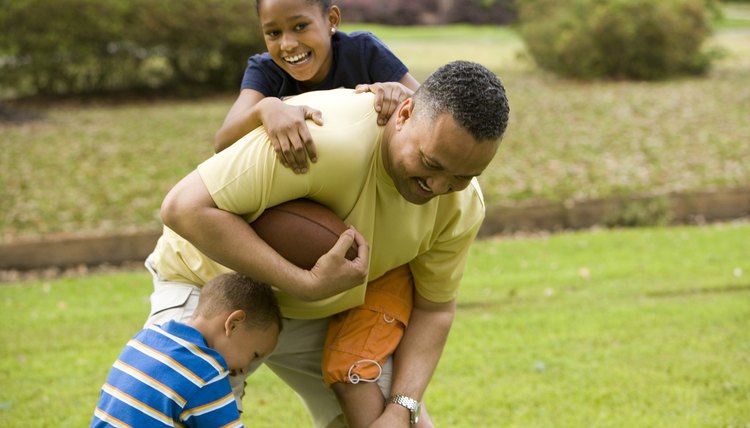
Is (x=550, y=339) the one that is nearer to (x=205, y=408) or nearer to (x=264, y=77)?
(x=264, y=77)

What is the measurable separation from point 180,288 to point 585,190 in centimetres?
800

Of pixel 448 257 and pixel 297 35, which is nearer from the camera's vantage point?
pixel 448 257

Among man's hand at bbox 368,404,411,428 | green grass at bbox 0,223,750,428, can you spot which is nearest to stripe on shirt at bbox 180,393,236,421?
man's hand at bbox 368,404,411,428

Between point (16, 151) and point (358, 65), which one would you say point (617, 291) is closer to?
point (358, 65)

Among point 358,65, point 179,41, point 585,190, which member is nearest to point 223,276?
point 358,65

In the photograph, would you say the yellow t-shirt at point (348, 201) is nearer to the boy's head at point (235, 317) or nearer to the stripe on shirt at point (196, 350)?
the boy's head at point (235, 317)

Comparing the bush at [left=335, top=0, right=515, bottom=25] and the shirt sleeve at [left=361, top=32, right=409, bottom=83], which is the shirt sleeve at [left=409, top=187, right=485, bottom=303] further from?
the bush at [left=335, top=0, right=515, bottom=25]

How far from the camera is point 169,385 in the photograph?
11.0ft

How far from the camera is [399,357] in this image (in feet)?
13.4

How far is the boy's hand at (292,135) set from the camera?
3314mm

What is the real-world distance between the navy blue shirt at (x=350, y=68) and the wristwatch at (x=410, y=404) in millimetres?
1367

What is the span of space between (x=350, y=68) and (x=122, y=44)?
14.6m

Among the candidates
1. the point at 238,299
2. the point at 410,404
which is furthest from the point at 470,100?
the point at 410,404

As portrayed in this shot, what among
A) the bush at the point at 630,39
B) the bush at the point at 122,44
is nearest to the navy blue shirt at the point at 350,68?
the bush at the point at 122,44
